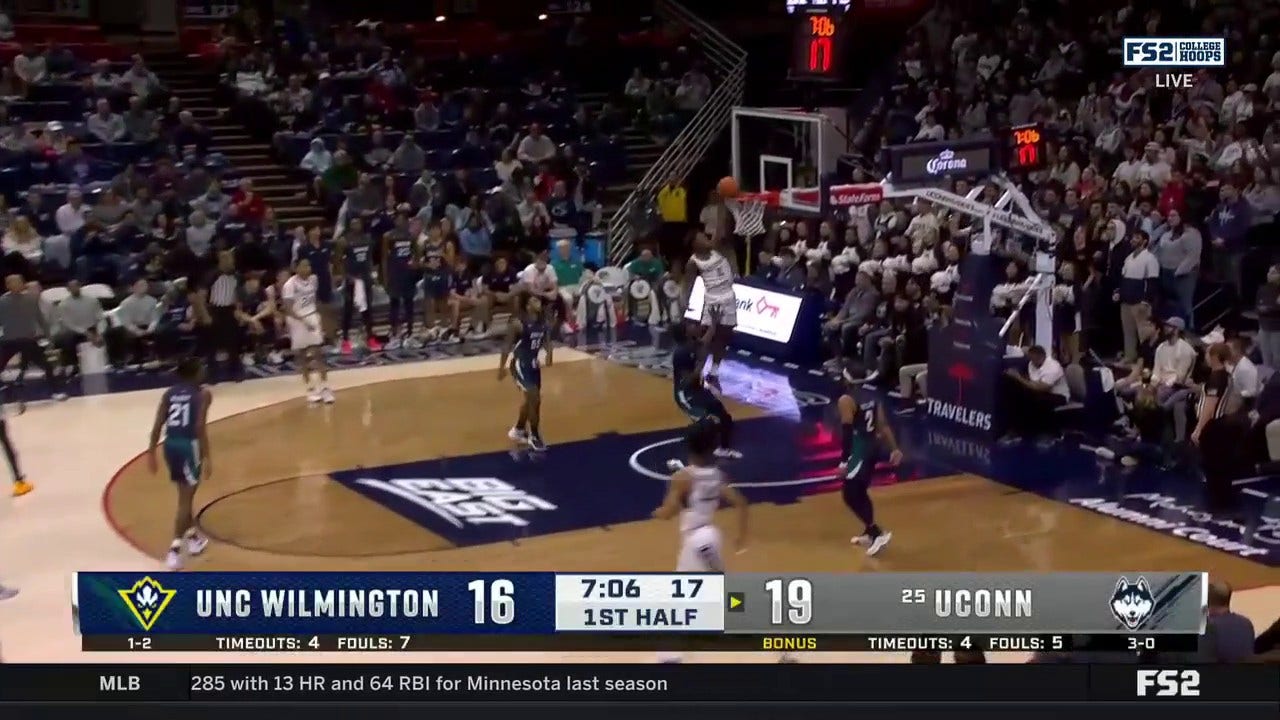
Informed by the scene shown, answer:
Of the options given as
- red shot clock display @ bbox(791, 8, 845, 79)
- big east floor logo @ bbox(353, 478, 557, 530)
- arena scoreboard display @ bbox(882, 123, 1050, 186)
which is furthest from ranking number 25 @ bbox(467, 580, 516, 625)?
red shot clock display @ bbox(791, 8, 845, 79)

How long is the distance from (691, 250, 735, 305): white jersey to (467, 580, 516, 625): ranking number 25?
286 inches

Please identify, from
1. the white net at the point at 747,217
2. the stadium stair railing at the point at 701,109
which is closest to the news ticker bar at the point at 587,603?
the white net at the point at 747,217

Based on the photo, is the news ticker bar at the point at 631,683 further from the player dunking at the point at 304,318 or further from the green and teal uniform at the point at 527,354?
the player dunking at the point at 304,318

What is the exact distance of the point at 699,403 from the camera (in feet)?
41.1

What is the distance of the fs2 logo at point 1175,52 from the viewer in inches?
642

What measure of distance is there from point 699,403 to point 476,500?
179 cm

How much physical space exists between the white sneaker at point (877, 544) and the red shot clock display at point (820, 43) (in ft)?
Result: 16.2

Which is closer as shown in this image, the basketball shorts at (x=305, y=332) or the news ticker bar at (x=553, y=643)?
the news ticker bar at (x=553, y=643)

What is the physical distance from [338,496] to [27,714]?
212 inches

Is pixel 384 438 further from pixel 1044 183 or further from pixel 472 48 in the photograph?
pixel 472 48

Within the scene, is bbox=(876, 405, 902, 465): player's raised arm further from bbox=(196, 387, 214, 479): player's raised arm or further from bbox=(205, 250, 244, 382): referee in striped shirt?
bbox=(205, 250, 244, 382): referee in striped shirt

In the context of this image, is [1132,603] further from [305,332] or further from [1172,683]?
[305,332]

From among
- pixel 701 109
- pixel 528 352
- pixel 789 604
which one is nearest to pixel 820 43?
pixel 528 352

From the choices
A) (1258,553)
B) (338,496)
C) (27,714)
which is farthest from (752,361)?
(27,714)
